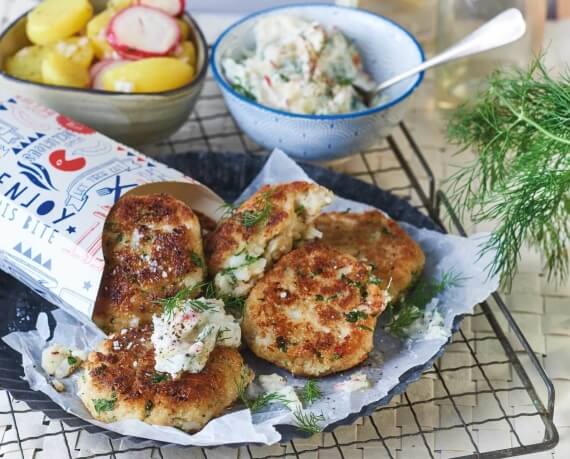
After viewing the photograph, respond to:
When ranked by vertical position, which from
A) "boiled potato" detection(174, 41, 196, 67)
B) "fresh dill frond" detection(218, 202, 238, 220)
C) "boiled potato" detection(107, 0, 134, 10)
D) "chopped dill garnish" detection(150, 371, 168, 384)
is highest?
"boiled potato" detection(107, 0, 134, 10)

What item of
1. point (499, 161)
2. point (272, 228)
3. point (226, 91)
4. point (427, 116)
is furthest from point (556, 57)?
point (272, 228)

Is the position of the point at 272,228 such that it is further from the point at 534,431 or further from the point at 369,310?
the point at 534,431

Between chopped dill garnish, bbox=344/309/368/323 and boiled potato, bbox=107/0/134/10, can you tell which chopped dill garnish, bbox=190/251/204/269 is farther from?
boiled potato, bbox=107/0/134/10

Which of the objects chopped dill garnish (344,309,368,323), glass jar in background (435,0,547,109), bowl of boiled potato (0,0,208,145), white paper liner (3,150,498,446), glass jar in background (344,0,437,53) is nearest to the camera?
white paper liner (3,150,498,446)

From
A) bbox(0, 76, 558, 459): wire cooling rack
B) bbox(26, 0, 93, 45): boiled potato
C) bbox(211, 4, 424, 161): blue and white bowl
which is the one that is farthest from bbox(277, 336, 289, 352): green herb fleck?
bbox(26, 0, 93, 45): boiled potato

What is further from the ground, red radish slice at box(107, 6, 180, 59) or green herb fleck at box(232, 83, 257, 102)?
red radish slice at box(107, 6, 180, 59)

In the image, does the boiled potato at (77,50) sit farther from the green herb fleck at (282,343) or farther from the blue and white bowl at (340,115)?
the green herb fleck at (282,343)
